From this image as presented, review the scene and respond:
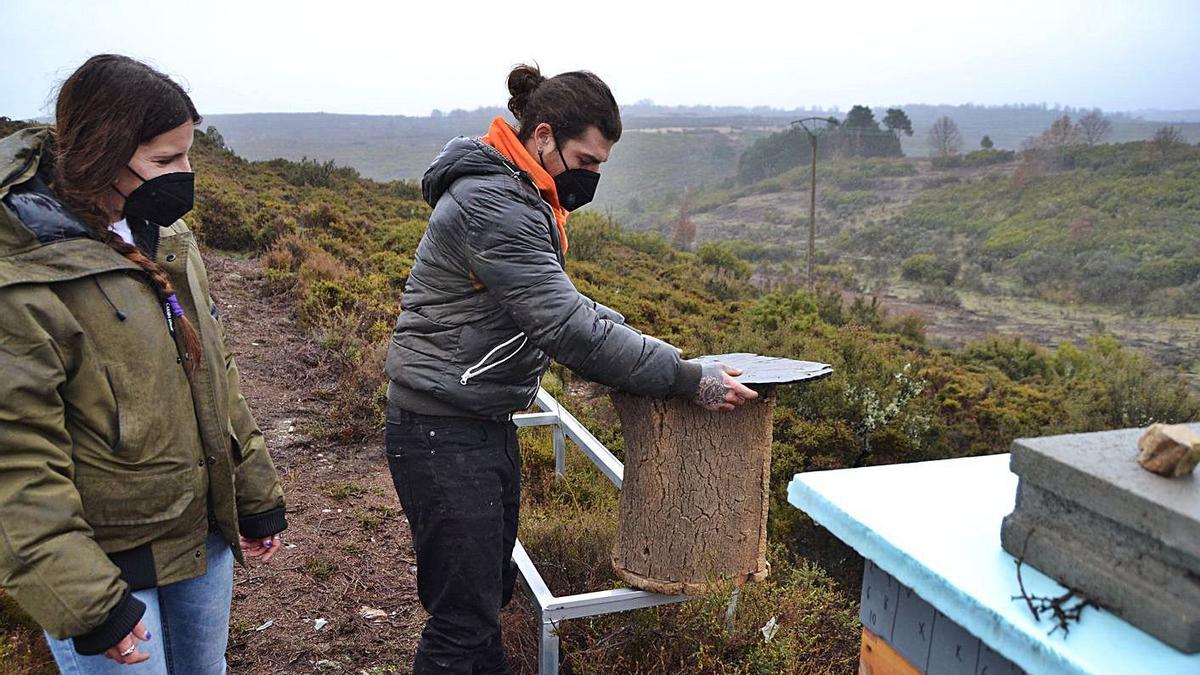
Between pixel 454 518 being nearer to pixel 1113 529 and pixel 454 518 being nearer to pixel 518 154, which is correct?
pixel 518 154

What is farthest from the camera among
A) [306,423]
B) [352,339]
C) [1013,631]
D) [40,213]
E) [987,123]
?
[987,123]

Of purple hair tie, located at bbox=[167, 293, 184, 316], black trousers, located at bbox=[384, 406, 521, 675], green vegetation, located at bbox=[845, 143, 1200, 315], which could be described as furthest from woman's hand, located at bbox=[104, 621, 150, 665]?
green vegetation, located at bbox=[845, 143, 1200, 315]

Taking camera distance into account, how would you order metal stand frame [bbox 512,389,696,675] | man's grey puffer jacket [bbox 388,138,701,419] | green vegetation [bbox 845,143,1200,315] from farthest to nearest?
green vegetation [bbox 845,143,1200,315]
metal stand frame [bbox 512,389,696,675]
man's grey puffer jacket [bbox 388,138,701,419]

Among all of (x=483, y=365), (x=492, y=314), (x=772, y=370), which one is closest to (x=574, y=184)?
(x=492, y=314)

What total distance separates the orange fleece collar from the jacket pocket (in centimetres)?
118

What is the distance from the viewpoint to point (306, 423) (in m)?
6.20

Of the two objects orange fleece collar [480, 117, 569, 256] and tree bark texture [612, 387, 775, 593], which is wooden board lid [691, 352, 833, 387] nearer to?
tree bark texture [612, 387, 775, 593]

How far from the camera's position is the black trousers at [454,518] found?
2412mm

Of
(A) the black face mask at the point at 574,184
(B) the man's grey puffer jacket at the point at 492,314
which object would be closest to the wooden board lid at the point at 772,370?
(B) the man's grey puffer jacket at the point at 492,314

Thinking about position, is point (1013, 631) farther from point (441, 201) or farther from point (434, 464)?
point (441, 201)

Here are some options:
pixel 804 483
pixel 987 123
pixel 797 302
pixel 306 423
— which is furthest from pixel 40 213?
pixel 987 123

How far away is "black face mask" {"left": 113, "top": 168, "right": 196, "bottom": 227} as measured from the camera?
1.88 m

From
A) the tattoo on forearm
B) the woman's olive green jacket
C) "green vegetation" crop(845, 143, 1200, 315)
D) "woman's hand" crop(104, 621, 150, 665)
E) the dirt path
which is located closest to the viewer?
the woman's olive green jacket

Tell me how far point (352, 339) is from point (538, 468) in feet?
10.2
